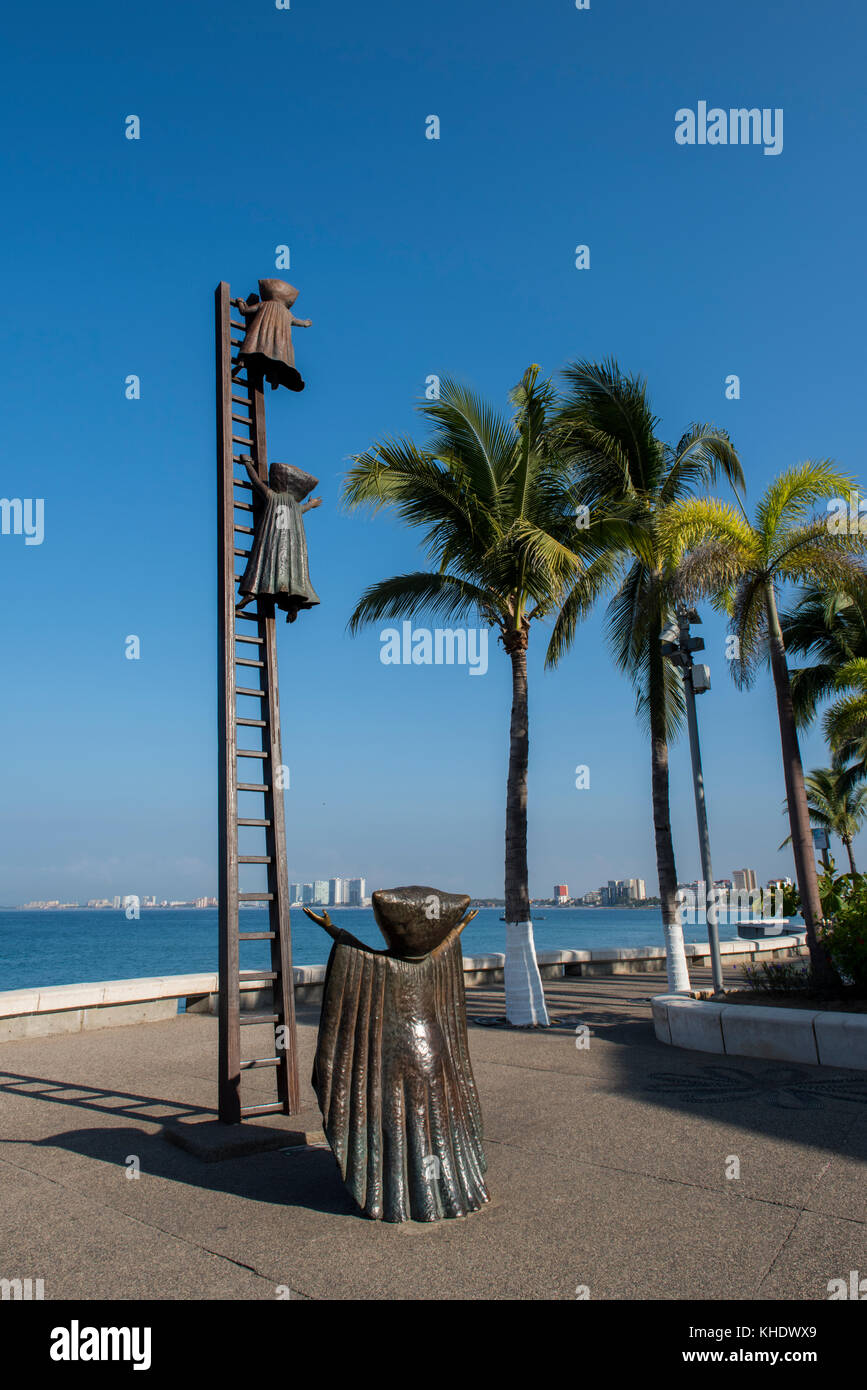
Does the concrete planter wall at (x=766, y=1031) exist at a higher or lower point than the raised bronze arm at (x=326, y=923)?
lower

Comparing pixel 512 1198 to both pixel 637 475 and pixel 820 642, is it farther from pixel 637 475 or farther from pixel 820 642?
pixel 820 642

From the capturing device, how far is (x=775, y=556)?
10.9 m

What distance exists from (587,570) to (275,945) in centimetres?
810

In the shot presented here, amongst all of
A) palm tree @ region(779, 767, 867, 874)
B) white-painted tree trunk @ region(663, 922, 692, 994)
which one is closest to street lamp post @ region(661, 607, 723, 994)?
white-painted tree trunk @ region(663, 922, 692, 994)

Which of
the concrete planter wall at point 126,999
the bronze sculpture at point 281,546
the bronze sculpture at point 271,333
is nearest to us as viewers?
the bronze sculpture at point 281,546

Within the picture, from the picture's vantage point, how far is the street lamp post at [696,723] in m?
11.0

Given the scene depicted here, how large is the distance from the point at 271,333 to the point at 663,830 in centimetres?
881

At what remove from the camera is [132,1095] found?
24.2 ft

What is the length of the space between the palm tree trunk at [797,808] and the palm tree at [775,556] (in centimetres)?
1

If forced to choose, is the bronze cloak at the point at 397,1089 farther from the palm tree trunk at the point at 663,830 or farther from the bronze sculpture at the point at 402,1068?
the palm tree trunk at the point at 663,830

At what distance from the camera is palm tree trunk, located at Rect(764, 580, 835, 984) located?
9867 mm

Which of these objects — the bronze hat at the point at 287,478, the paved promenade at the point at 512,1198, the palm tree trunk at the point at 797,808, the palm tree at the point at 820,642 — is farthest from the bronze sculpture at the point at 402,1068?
the palm tree at the point at 820,642
